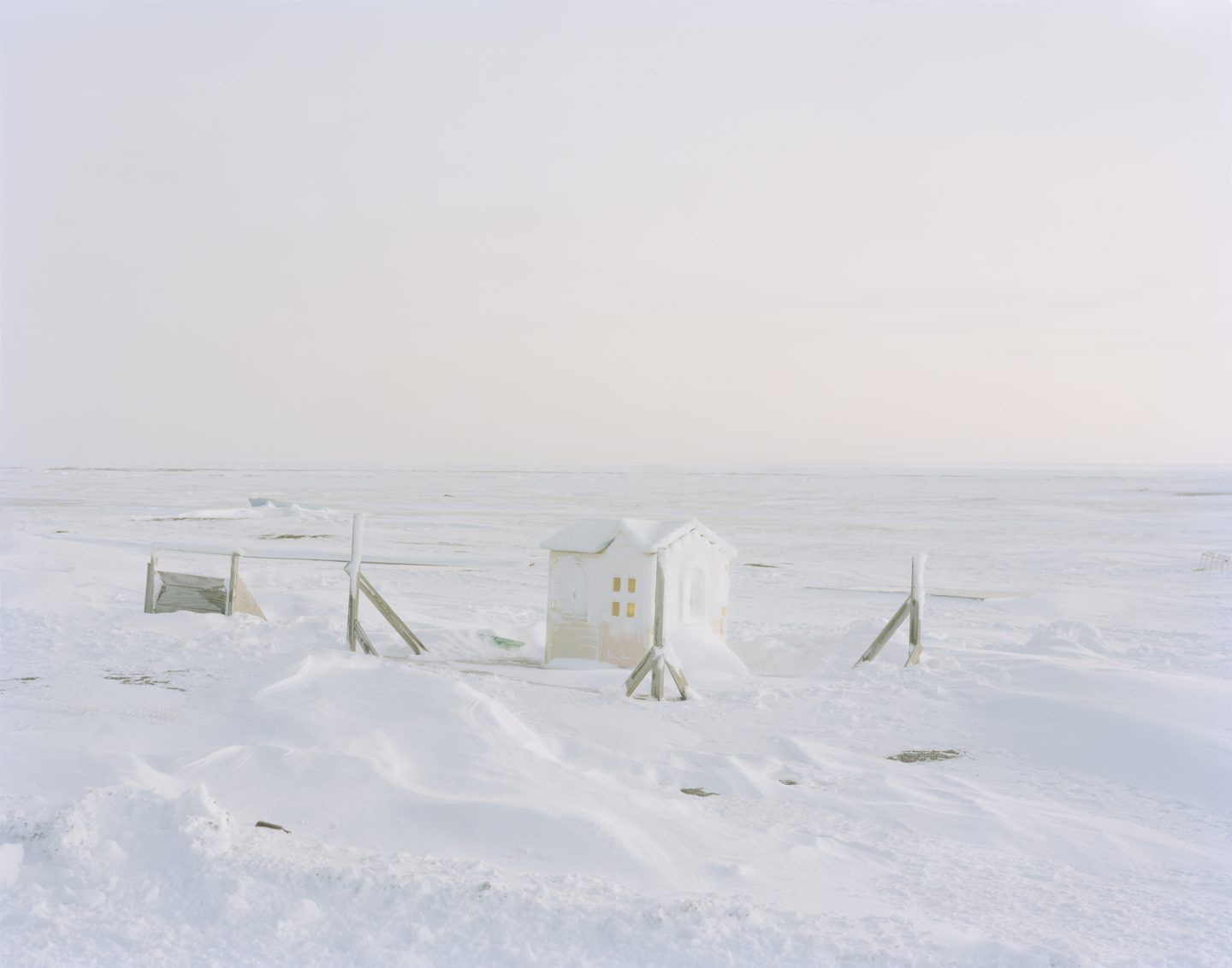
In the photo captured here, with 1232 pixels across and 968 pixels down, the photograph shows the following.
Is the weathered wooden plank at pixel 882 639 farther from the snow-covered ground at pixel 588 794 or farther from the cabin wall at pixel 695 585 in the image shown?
the cabin wall at pixel 695 585

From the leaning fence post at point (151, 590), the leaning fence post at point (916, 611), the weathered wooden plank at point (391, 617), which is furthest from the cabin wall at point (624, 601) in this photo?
the leaning fence post at point (151, 590)

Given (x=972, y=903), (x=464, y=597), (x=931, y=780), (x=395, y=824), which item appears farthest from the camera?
(x=464, y=597)

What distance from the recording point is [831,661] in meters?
16.8

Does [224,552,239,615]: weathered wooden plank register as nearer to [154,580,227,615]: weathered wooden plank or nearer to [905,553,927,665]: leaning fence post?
[154,580,227,615]: weathered wooden plank

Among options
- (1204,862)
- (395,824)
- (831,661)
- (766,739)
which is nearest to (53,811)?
(395,824)

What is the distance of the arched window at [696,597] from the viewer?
637 inches

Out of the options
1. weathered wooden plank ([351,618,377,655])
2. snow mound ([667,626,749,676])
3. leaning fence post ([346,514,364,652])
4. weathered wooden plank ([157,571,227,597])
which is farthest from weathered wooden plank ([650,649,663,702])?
weathered wooden plank ([157,571,227,597])

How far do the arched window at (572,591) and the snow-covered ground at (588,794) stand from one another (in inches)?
44.6

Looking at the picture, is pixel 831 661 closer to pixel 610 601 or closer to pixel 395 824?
pixel 610 601

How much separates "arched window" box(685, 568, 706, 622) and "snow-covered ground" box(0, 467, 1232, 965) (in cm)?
119

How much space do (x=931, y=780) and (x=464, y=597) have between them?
646 inches

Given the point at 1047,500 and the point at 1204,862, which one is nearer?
the point at 1204,862

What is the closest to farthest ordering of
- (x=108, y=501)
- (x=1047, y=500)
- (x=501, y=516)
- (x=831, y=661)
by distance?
(x=831, y=661)
(x=501, y=516)
(x=108, y=501)
(x=1047, y=500)

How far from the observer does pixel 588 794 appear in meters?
8.90
